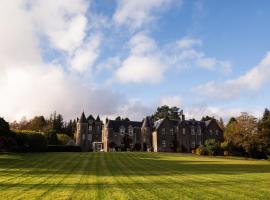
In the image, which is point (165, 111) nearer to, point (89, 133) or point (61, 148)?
point (89, 133)

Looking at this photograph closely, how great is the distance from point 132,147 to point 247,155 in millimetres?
28677

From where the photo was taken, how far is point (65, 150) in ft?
223

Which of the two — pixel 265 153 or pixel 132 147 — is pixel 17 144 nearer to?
pixel 132 147

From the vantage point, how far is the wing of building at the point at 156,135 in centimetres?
8688

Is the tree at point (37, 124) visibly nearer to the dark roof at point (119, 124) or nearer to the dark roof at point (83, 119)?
the dark roof at point (83, 119)

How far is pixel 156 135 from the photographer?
85.7 metres

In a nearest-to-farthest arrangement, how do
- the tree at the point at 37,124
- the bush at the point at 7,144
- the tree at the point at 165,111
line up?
the bush at the point at 7,144
the tree at the point at 37,124
the tree at the point at 165,111

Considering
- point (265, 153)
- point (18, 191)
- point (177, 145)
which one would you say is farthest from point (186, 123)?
point (18, 191)

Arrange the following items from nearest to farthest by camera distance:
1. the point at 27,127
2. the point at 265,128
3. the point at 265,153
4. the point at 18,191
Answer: the point at 18,191 < the point at 265,128 < the point at 265,153 < the point at 27,127

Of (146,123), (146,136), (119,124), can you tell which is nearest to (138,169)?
(146,136)

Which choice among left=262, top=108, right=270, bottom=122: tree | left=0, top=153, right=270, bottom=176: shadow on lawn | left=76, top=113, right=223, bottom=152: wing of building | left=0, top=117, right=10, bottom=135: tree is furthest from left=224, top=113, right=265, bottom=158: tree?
left=0, top=117, right=10, bottom=135: tree

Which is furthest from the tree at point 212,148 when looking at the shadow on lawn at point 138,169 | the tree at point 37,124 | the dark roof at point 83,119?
the tree at point 37,124

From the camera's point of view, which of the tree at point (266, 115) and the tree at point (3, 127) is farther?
the tree at point (266, 115)

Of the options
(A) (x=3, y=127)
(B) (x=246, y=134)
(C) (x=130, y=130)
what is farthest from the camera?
(C) (x=130, y=130)
